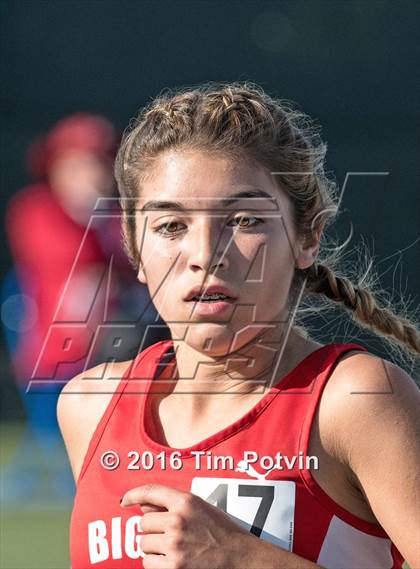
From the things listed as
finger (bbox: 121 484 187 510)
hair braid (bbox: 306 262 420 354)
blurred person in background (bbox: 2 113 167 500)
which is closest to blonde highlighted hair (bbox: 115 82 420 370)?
hair braid (bbox: 306 262 420 354)

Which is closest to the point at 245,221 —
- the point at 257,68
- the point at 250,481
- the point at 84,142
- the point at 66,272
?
the point at 250,481

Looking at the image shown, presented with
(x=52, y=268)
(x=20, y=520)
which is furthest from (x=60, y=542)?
(x=52, y=268)

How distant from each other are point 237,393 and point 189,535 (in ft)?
1.09

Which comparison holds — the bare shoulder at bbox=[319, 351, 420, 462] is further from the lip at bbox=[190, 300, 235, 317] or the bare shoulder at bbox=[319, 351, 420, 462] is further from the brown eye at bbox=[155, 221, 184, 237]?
the brown eye at bbox=[155, 221, 184, 237]

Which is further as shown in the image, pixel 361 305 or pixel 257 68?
pixel 257 68

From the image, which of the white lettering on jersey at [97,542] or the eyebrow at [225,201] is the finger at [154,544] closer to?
the white lettering on jersey at [97,542]

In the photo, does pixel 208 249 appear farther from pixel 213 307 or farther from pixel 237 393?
pixel 237 393

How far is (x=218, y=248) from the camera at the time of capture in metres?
1.58

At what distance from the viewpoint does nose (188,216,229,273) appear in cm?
157

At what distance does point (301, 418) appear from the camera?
4.99ft

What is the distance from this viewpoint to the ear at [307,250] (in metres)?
1.72

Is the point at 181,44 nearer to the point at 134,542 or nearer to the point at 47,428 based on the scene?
the point at 47,428

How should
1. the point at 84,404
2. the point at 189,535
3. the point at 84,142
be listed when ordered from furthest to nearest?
→ the point at 84,142 < the point at 84,404 < the point at 189,535

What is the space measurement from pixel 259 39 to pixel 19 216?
284 cm
